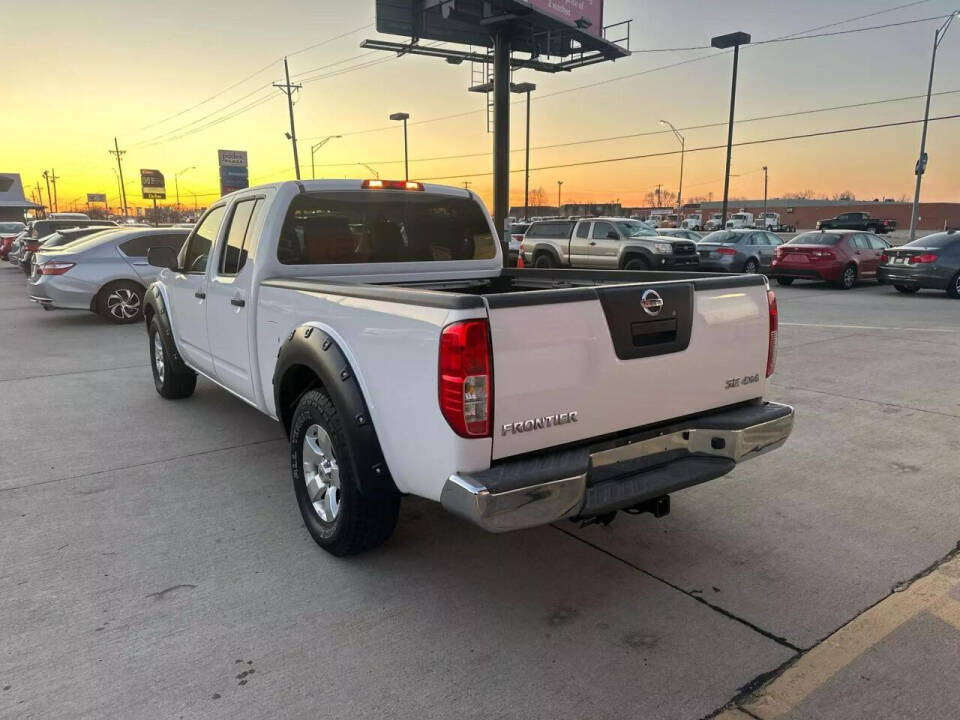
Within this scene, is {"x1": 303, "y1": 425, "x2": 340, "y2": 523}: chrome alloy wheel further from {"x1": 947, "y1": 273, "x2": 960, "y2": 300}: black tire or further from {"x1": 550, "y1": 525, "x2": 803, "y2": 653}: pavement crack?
{"x1": 947, "y1": 273, "x2": 960, "y2": 300}: black tire

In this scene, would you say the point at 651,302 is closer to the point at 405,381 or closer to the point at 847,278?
the point at 405,381

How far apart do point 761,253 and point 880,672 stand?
61.6 ft

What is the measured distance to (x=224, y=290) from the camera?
4.60 meters

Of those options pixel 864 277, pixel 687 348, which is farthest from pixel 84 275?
pixel 864 277

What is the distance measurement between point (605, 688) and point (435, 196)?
3403 mm

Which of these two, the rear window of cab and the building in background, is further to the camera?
the building in background

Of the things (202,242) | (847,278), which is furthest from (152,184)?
(202,242)

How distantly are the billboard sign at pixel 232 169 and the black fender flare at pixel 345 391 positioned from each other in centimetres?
5430

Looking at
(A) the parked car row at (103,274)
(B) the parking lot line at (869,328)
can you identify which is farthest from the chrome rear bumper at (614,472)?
(A) the parked car row at (103,274)

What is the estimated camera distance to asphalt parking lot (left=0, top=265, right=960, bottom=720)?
2414 millimetres

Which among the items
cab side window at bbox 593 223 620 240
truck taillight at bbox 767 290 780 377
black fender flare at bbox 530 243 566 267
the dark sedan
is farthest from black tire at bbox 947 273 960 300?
truck taillight at bbox 767 290 780 377

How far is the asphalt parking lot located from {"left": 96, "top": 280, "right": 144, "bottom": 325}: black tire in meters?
7.18

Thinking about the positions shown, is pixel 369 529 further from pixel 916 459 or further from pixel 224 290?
pixel 916 459

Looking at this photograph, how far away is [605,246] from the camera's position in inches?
772
